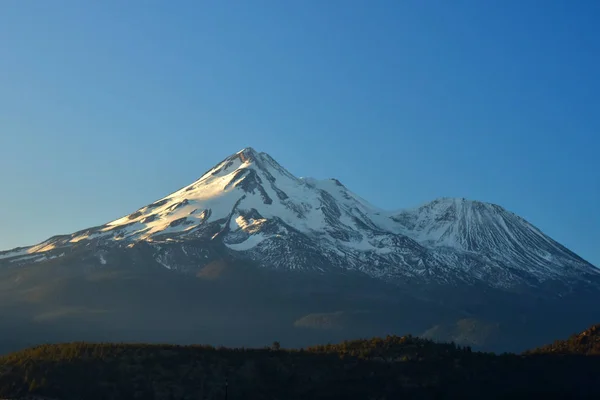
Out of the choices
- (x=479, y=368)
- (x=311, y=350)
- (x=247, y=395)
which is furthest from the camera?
(x=311, y=350)

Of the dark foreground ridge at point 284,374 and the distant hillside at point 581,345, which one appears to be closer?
the dark foreground ridge at point 284,374

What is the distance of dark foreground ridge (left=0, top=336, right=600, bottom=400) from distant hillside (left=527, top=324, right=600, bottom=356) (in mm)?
4035

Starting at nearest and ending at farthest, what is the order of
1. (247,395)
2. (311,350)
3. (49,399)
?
(49,399), (247,395), (311,350)

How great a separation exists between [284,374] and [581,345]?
1247 inches

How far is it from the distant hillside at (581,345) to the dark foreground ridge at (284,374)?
4035mm

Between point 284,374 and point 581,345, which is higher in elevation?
point 284,374

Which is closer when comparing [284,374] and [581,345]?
[284,374]

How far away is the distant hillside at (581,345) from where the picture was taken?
87.2m

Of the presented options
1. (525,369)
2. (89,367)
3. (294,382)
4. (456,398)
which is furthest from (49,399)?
(525,369)

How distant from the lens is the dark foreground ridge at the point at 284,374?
237ft

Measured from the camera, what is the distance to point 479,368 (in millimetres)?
80562

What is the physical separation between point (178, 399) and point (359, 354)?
18345 millimetres

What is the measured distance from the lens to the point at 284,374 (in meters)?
77.5

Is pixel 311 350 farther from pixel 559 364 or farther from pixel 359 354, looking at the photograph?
pixel 559 364
